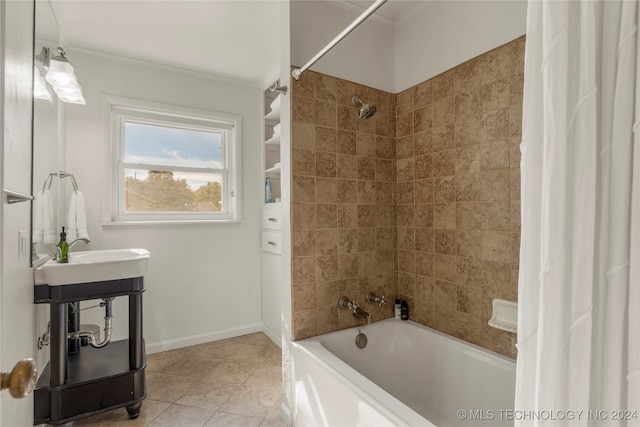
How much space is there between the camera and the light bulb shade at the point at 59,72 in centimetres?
169

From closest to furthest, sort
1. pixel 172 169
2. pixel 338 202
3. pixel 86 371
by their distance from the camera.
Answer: pixel 86 371, pixel 338 202, pixel 172 169

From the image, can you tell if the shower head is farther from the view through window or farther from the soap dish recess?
the view through window

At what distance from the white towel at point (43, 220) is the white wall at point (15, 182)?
20cm

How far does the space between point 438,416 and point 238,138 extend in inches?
105

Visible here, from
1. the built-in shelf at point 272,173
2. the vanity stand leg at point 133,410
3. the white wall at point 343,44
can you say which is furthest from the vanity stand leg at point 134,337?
the white wall at point 343,44

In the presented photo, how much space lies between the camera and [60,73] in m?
1.72

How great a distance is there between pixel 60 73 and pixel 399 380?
260 centimetres

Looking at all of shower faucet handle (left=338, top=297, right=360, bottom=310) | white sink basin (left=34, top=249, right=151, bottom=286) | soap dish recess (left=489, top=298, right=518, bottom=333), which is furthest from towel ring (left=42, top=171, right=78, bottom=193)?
soap dish recess (left=489, top=298, right=518, bottom=333)

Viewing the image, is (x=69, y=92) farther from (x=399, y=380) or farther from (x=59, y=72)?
(x=399, y=380)

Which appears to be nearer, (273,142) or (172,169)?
(172,169)

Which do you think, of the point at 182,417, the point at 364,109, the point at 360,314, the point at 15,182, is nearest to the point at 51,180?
the point at 15,182

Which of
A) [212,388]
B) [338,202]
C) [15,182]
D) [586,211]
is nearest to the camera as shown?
[586,211]

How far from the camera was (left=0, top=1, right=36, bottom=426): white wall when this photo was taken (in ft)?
3.32

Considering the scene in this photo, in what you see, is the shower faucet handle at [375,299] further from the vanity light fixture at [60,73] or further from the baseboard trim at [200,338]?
the vanity light fixture at [60,73]
